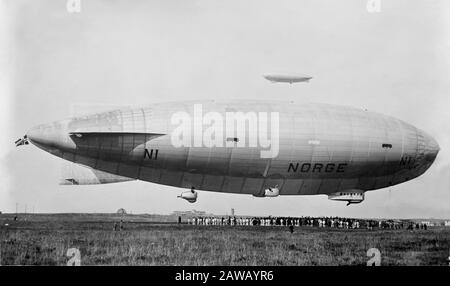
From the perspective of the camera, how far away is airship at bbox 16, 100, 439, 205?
27188 mm

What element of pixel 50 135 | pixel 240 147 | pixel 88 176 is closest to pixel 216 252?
pixel 240 147

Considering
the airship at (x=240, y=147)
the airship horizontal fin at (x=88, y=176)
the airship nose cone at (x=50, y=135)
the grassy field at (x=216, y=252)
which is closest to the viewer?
the grassy field at (x=216, y=252)

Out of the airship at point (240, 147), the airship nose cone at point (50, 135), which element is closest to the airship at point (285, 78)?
the airship at point (240, 147)

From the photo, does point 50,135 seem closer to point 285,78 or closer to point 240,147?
point 240,147

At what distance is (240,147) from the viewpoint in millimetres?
28875

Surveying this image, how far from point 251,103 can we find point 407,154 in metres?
12.8

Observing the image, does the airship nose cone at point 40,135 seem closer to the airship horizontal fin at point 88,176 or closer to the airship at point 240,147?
the airship at point 240,147

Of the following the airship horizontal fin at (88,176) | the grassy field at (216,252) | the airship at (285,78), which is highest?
the airship at (285,78)

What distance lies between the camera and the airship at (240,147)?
89.2 ft

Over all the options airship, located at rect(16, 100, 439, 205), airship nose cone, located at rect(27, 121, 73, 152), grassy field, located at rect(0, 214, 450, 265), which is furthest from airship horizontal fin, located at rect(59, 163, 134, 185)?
grassy field, located at rect(0, 214, 450, 265)

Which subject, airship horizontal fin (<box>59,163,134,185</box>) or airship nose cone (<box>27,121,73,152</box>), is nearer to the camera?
airship nose cone (<box>27,121,73,152</box>)

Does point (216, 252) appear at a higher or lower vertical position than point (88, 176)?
lower

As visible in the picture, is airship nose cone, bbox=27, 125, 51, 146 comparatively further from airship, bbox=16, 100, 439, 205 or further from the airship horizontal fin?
the airship horizontal fin

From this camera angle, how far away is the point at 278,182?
3139cm
